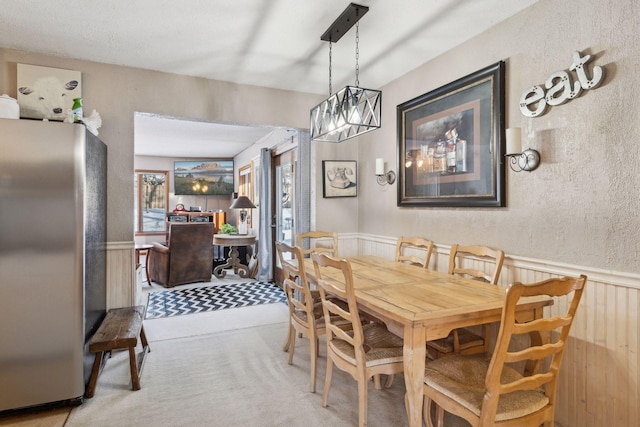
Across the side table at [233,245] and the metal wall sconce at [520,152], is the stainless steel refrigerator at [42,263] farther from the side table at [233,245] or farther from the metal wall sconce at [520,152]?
the side table at [233,245]

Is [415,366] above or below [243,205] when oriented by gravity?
below

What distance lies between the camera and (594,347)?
1.86 metres

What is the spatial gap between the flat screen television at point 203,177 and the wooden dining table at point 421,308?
687 cm

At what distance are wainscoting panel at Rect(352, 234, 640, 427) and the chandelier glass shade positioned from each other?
4.54ft

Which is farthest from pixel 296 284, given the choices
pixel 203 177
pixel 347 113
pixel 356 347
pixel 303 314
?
pixel 203 177

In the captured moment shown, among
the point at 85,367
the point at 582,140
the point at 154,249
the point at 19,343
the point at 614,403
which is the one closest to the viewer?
the point at 614,403

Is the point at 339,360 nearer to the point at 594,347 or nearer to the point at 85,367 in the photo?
the point at 594,347

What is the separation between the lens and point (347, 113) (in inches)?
85.3

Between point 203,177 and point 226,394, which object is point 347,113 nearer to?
point 226,394

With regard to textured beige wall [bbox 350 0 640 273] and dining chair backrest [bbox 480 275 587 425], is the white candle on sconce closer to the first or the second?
textured beige wall [bbox 350 0 640 273]

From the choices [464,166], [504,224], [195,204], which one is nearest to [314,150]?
[464,166]

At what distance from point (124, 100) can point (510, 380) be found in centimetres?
343

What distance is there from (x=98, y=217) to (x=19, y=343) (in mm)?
957

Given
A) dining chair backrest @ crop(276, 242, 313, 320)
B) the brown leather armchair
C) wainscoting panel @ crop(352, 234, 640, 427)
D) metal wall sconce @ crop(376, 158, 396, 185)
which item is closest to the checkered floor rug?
the brown leather armchair
